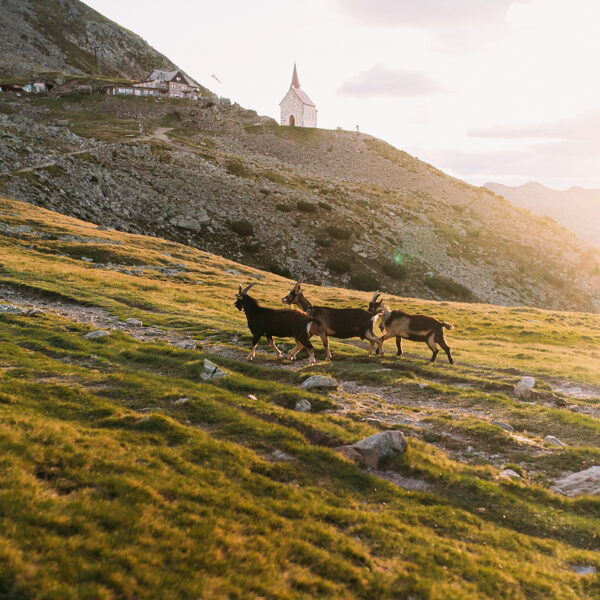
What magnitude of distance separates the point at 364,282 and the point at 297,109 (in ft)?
356

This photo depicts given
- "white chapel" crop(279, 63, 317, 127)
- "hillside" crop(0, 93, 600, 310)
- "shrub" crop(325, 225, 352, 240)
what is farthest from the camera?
"white chapel" crop(279, 63, 317, 127)

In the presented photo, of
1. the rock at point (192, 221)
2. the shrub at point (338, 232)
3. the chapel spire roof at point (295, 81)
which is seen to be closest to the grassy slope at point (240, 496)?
the rock at point (192, 221)

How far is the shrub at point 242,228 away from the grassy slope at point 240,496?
52.6 metres

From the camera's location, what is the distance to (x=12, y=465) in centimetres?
733

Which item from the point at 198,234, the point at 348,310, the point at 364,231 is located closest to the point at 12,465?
the point at 348,310

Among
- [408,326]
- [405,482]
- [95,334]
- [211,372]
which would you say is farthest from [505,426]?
[95,334]

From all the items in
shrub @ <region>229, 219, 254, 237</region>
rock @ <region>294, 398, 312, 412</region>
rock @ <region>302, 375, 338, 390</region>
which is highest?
shrub @ <region>229, 219, 254, 237</region>

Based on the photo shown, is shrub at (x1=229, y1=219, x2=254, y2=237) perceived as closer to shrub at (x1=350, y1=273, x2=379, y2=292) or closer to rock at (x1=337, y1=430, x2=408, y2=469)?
shrub at (x1=350, y1=273, x2=379, y2=292)

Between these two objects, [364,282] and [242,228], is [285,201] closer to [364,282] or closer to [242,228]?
[242,228]

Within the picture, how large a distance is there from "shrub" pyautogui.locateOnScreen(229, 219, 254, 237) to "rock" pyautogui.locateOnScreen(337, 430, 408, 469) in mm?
60653

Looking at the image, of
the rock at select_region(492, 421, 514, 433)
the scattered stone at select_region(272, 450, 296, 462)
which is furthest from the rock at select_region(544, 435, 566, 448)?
the scattered stone at select_region(272, 450, 296, 462)

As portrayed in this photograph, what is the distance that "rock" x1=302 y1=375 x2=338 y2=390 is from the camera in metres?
15.7

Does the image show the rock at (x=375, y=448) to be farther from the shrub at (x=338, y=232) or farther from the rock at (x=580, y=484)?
the shrub at (x=338, y=232)

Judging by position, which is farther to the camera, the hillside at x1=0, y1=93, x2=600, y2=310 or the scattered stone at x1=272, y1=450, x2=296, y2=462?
the hillside at x1=0, y1=93, x2=600, y2=310
